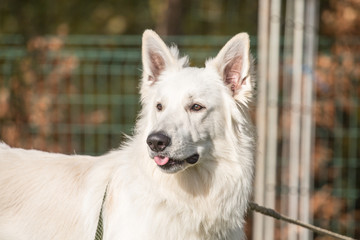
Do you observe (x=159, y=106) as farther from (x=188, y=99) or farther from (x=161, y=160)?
(x=161, y=160)

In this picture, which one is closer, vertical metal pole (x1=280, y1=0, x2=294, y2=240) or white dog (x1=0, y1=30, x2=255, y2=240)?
white dog (x1=0, y1=30, x2=255, y2=240)

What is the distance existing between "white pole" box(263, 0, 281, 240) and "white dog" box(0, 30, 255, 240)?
5.85 ft

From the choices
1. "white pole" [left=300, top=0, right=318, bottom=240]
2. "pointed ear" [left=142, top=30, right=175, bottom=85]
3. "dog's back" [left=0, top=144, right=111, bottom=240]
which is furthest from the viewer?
"white pole" [left=300, top=0, right=318, bottom=240]

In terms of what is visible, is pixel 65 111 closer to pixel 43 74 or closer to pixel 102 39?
pixel 43 74

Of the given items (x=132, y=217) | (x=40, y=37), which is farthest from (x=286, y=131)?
(x=132, y=217)

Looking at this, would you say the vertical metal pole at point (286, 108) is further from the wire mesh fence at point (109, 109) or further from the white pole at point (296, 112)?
the white pole at point (296, 112)

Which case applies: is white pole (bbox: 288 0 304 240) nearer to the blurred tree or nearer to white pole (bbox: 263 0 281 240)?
white pole (bbox: 263 0 281 240)

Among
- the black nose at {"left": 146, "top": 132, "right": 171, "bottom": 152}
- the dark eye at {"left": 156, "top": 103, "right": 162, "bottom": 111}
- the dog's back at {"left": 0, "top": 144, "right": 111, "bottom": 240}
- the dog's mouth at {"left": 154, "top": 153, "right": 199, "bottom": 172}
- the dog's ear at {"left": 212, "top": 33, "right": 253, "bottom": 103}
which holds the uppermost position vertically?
the dog's ear at {"left": 212, "top": 33, "right": 253, "bottom": 103}

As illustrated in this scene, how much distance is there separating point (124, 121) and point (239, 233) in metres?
3.84

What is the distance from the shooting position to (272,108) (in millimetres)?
5676

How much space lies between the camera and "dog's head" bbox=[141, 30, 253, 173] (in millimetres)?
3492

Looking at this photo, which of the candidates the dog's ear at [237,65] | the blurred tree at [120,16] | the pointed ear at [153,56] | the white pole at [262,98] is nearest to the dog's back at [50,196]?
the pointed ear at [153,56]

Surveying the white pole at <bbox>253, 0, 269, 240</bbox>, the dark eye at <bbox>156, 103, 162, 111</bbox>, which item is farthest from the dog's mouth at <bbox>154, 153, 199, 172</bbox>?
the white pole at <bbox>253, 0, 269, 240</bbox>

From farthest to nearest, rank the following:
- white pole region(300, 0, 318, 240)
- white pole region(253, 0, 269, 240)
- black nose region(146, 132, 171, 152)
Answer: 1. white pole region(300, 0, 318, 240)
2. white pole region(253, 0, 269, 240)
3. black nose region(146, 132, 171, 152)
